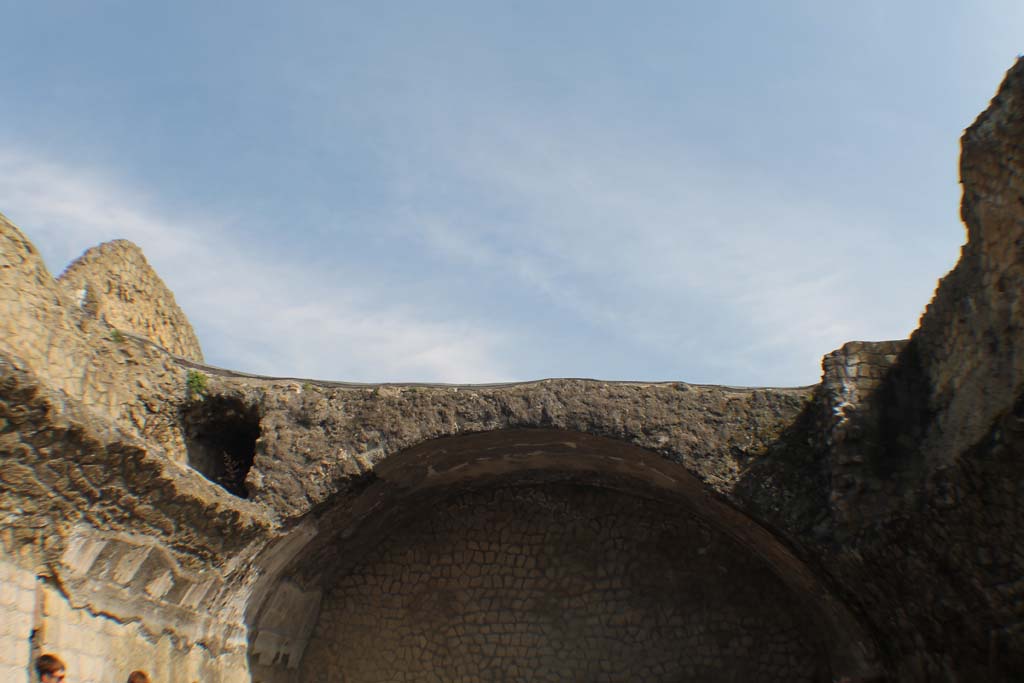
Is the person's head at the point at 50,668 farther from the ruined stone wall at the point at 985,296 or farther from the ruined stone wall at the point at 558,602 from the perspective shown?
the ruined stone wall at the point at 985,296

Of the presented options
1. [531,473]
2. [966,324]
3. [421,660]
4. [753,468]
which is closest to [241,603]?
[421,660]

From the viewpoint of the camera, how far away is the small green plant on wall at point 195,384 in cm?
642

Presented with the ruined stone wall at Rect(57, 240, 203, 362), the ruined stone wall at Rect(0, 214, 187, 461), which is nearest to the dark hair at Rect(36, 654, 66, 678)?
the ruined stone wall at Rect(0, 214, 187, 461)

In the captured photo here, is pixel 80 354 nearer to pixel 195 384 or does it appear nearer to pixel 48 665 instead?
pixel 195 384

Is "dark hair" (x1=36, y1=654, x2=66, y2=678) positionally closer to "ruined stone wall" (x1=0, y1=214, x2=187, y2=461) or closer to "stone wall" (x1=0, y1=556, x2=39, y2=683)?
"stone wall" (x1=0, y1=556, x2=39, y2=683)

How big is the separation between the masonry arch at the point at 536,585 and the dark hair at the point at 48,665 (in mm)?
1925

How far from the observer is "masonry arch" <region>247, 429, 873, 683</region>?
23.1 ft

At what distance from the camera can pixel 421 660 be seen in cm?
747

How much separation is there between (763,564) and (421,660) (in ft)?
8.26

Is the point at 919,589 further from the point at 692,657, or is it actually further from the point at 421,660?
the point at 421,660

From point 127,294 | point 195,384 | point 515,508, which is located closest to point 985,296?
point 515,508

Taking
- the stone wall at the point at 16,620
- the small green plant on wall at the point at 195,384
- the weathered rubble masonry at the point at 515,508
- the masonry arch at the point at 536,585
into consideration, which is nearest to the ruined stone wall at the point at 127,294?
the weathered rubble masonry at the point at 515,508

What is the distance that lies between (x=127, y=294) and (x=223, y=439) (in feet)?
7.56

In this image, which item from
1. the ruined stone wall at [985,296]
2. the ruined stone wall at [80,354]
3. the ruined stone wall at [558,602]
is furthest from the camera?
the ruined stone wall at [558,602]
